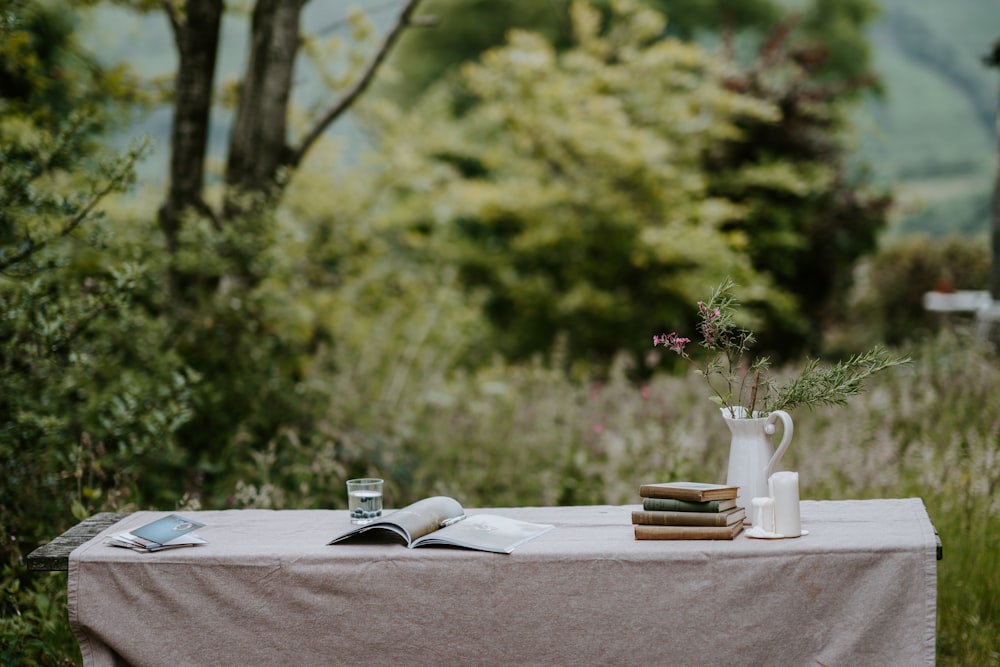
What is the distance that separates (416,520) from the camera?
2611 mm

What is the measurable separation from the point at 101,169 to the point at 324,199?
14.8ft

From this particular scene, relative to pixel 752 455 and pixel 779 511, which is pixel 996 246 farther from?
pixel 779 511

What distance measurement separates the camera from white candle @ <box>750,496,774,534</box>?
2.46 metres

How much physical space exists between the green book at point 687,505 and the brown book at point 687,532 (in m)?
0.05

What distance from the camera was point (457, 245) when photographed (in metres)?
10.1

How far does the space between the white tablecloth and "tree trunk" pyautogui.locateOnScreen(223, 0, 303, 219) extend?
10.7ft

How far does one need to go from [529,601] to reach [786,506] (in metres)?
0.72

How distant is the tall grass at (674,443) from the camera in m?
3.64

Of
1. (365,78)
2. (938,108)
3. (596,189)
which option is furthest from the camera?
(938,108)

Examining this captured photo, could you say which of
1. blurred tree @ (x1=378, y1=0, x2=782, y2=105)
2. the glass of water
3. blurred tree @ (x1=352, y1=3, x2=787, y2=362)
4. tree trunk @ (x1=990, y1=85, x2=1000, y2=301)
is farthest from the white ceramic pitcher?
blurred tree @ (x1=378, y1=0, x2=782, y2=105)

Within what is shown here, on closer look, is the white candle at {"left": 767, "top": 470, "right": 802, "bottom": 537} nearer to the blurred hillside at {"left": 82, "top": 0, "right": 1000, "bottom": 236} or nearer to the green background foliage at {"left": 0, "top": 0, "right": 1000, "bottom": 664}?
the green background foliage at {"left": 0, "top": 0, "right": 1000, "bottom": 664}

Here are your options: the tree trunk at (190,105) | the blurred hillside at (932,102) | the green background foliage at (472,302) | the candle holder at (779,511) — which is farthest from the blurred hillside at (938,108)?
the candle holder at (779,511)

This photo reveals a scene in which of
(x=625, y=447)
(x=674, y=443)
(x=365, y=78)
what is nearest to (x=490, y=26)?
(x=365, y=78)

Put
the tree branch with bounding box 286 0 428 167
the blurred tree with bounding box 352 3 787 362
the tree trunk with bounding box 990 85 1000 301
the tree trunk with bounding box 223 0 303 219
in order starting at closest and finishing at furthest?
1. the tree trunk with bounding box 223 0 303 219
2. the tree branch with bounding box 286 0 428 167
3. the tree trunk with bounding box 990 85 1000 301
4. the blurred tree with bounding box 352 3 787 362
